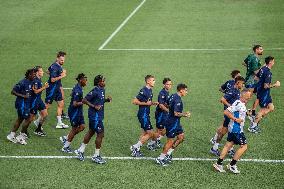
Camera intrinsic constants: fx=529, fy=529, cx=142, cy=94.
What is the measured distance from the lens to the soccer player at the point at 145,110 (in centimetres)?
1298

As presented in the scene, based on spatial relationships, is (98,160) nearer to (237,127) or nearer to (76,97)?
(76,97)

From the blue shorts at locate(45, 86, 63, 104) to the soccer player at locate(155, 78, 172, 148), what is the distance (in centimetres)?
341

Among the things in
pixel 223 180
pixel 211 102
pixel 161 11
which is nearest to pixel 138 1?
pixel 161 11

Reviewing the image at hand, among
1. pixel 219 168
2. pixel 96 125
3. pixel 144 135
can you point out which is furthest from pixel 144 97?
pixel 219 168

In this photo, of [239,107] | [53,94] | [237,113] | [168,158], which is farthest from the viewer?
[53,94]

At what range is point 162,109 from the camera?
12.9m

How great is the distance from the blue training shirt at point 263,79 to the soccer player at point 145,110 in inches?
136

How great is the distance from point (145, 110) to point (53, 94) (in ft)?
11.4

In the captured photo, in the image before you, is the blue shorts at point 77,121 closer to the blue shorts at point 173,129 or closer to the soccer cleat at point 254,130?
the blue shorts at point 173,129

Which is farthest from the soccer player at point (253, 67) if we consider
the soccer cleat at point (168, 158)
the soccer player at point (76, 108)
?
the soccer player at point (76, 108)

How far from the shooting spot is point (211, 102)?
17094mm

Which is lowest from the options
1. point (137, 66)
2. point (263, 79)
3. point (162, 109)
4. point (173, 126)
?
point (173, 126)

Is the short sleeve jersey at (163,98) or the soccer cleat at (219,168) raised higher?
the short sleeve jersey at (163,98)

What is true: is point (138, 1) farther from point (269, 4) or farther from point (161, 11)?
point (269, 4)
